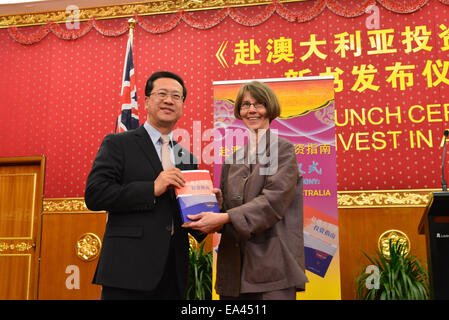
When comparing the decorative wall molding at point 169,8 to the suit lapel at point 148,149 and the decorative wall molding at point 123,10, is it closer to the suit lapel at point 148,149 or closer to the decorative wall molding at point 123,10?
the decorative wall molding at point 123,10

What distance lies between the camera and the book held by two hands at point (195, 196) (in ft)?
4.31

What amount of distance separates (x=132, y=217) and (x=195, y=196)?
0.80 feet

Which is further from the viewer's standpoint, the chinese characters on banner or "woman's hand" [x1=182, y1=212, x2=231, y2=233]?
the chinese characters on banner

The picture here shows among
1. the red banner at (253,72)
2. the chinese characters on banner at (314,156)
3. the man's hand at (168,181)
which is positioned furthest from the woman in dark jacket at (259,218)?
the red banner at (253,72)

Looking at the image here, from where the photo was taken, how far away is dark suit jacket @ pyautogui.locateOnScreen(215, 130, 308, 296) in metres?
1.29

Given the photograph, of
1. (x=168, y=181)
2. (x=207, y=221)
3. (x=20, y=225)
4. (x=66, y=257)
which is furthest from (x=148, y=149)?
(x=20, y=225)

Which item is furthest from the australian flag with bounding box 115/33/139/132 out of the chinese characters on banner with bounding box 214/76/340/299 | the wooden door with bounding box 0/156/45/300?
the wooden door with bounding box 0/156/45/300

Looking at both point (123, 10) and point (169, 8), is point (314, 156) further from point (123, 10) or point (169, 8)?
point (123, 10)

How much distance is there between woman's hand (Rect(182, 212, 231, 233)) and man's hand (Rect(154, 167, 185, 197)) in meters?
0.12

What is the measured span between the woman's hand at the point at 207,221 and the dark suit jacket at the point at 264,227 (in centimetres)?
3

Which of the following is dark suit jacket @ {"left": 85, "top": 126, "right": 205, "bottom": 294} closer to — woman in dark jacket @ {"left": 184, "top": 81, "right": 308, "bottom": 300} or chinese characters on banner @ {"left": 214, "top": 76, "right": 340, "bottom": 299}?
woman in dark jacket @ {"left": 184, "top": 81, "right": 308, "bottom": 300}
